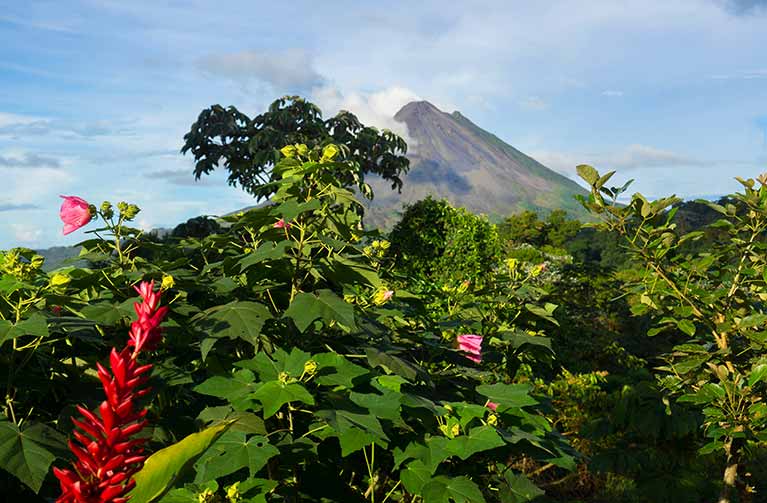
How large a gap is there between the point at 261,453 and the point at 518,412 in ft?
3.74

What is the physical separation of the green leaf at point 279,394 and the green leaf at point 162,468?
1.18 m

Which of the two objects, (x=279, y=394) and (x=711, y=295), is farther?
(x=711, y=295)

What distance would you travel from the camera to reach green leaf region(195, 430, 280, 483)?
6.07 ft

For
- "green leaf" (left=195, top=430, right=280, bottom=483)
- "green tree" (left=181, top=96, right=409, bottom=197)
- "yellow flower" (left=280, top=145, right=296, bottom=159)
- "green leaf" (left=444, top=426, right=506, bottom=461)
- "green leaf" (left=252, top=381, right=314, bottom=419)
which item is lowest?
"green leaf" (left=444, top=426, right=506, bottom=461)

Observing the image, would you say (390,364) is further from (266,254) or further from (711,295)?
(711,295)

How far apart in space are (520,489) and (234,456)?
1.18 meters

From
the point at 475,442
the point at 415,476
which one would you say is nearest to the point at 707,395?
the point at 475,442

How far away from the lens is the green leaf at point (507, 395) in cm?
246

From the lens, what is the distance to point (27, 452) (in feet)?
5.32

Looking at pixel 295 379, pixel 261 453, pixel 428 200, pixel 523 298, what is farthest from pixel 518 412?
pixel 428 200

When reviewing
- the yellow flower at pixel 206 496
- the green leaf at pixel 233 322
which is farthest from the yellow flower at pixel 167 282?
the yellow flower at pixel 206 496

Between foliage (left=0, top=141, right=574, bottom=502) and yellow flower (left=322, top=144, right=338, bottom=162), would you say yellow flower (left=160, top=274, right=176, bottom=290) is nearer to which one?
foliage (left=0, top=141, right=574, bottom=502)

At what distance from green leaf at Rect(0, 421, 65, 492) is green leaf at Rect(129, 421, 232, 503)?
A: 96 centimetres

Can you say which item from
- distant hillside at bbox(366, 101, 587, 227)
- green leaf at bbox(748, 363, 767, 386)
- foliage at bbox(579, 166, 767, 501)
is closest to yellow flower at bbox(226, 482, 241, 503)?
foliage at bbox(579, 166, 767, 501)
